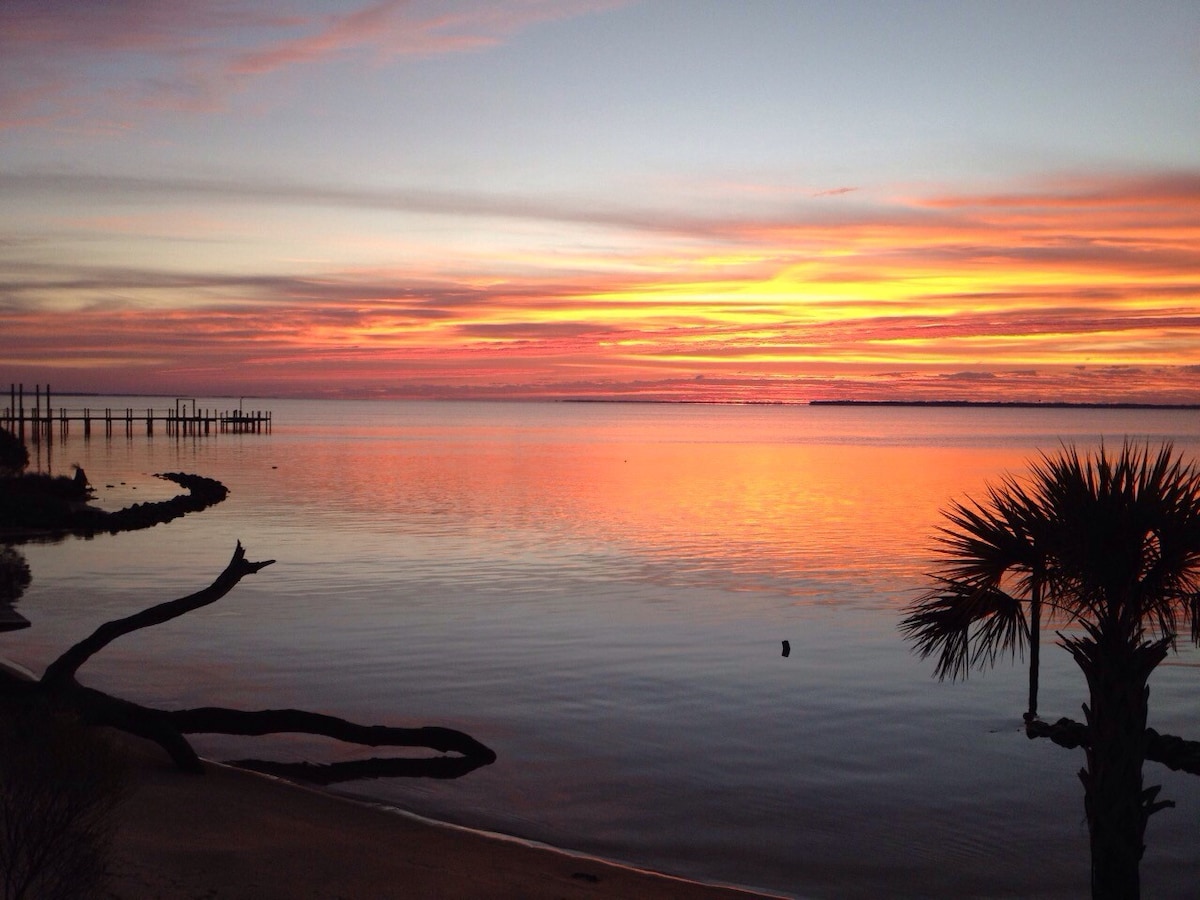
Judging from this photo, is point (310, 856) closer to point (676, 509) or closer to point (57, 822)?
point (57, 822)

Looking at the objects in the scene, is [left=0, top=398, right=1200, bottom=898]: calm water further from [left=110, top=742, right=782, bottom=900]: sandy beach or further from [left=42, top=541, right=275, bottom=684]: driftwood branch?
[left=42, top=541, right=275, bottom=684]: driftwood branch

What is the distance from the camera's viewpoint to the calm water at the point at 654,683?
36.2 feet

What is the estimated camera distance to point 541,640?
20922 millimetres

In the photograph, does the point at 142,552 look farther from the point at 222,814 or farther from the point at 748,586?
the point at 222,814

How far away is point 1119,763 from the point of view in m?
7.57

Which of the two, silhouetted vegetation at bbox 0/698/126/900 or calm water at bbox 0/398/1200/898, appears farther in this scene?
calm water at bbox 0/398/1200/898

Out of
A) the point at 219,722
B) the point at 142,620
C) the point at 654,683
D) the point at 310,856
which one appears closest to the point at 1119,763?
the point at 310,856

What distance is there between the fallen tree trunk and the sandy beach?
1.69 ft

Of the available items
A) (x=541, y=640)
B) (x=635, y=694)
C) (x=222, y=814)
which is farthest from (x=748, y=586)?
(x=222, y=814)

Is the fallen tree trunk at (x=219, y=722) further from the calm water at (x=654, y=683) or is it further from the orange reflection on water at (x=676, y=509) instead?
the orange reflection on water at (x=676, y=509)

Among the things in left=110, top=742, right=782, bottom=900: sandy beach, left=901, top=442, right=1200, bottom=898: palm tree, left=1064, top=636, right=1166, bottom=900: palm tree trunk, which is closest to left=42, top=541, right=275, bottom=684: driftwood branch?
left=110, top=742, right=782, bottom=900: sandy beach

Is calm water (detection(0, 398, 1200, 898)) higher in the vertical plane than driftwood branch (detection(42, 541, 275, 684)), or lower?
lower

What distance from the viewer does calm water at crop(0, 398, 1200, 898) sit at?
11.0 m

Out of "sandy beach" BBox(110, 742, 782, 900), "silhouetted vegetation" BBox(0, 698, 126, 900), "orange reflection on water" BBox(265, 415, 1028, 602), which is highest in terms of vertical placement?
"silhouetted vegetation" BBox(0, 698, 126, 900)
